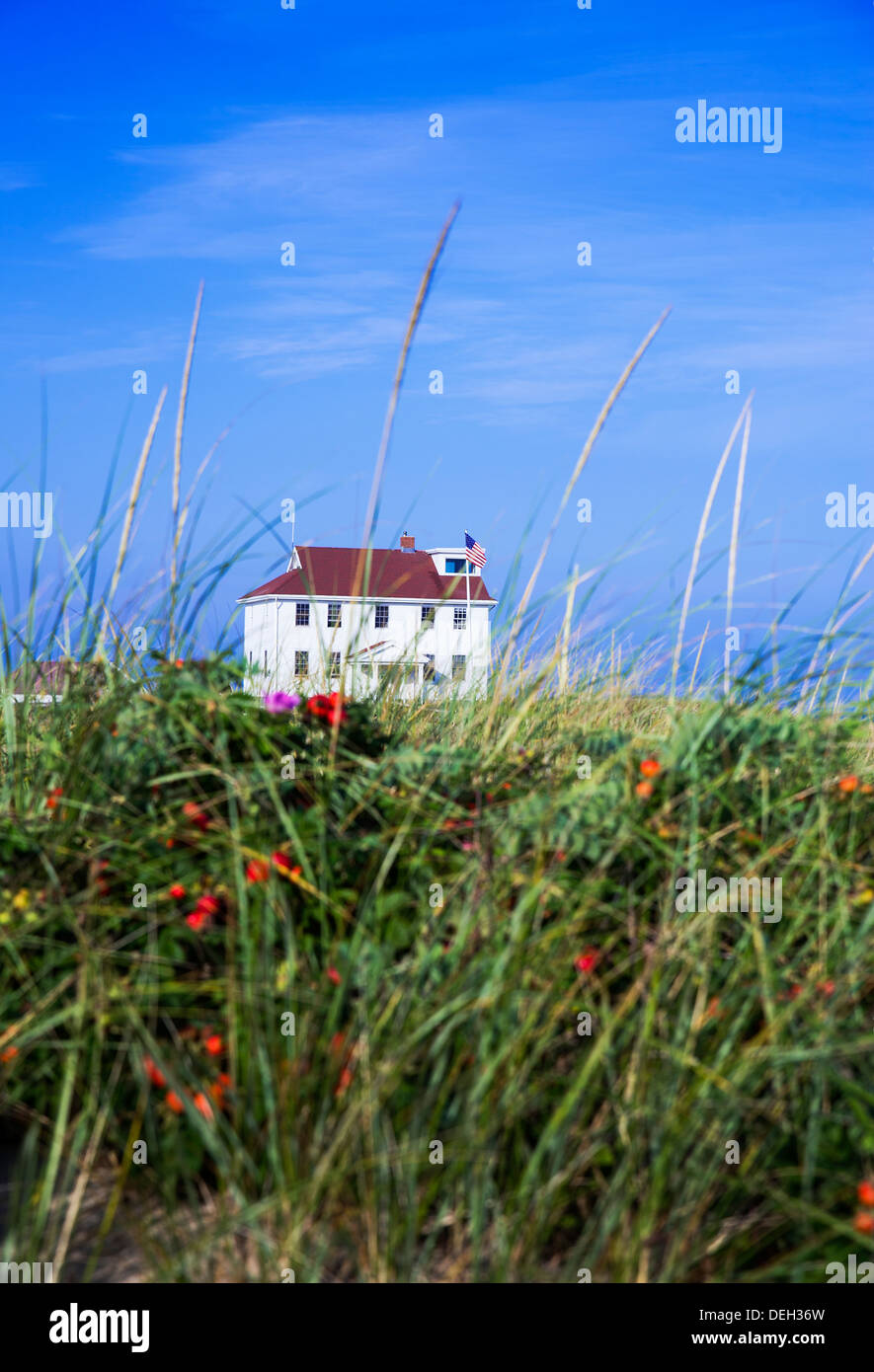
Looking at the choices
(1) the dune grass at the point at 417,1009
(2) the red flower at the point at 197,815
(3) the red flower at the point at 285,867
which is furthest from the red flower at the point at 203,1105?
(2) the red flower at the point at 197,815

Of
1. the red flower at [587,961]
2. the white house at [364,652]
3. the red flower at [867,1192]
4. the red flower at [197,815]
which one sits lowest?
the red flower at [867,1192]

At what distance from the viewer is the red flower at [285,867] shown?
89.7 inches

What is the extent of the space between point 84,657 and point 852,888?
2.19 metres

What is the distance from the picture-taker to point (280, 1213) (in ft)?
5.48

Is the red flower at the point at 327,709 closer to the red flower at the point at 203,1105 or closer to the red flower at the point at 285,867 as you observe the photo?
the red flower at the point at 285,867

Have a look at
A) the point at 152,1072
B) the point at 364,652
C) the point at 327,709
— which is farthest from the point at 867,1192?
the point at 364,652

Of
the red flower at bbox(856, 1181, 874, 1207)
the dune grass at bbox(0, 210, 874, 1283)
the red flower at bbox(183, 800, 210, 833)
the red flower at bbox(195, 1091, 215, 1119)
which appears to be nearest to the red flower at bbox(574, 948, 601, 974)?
the dune grass at bbox(0, 210, 874, 1283)

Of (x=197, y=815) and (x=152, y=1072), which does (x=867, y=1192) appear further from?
(x=197, y=815)

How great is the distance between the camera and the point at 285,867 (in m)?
2.31

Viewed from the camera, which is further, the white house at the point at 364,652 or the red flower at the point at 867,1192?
the white house at the point at 364,652

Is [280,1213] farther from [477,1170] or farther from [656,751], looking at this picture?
[656,751]

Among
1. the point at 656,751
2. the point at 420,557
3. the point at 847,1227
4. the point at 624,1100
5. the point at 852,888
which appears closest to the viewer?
the point at 847,1227

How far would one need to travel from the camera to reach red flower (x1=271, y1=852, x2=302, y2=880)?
2277 mm
